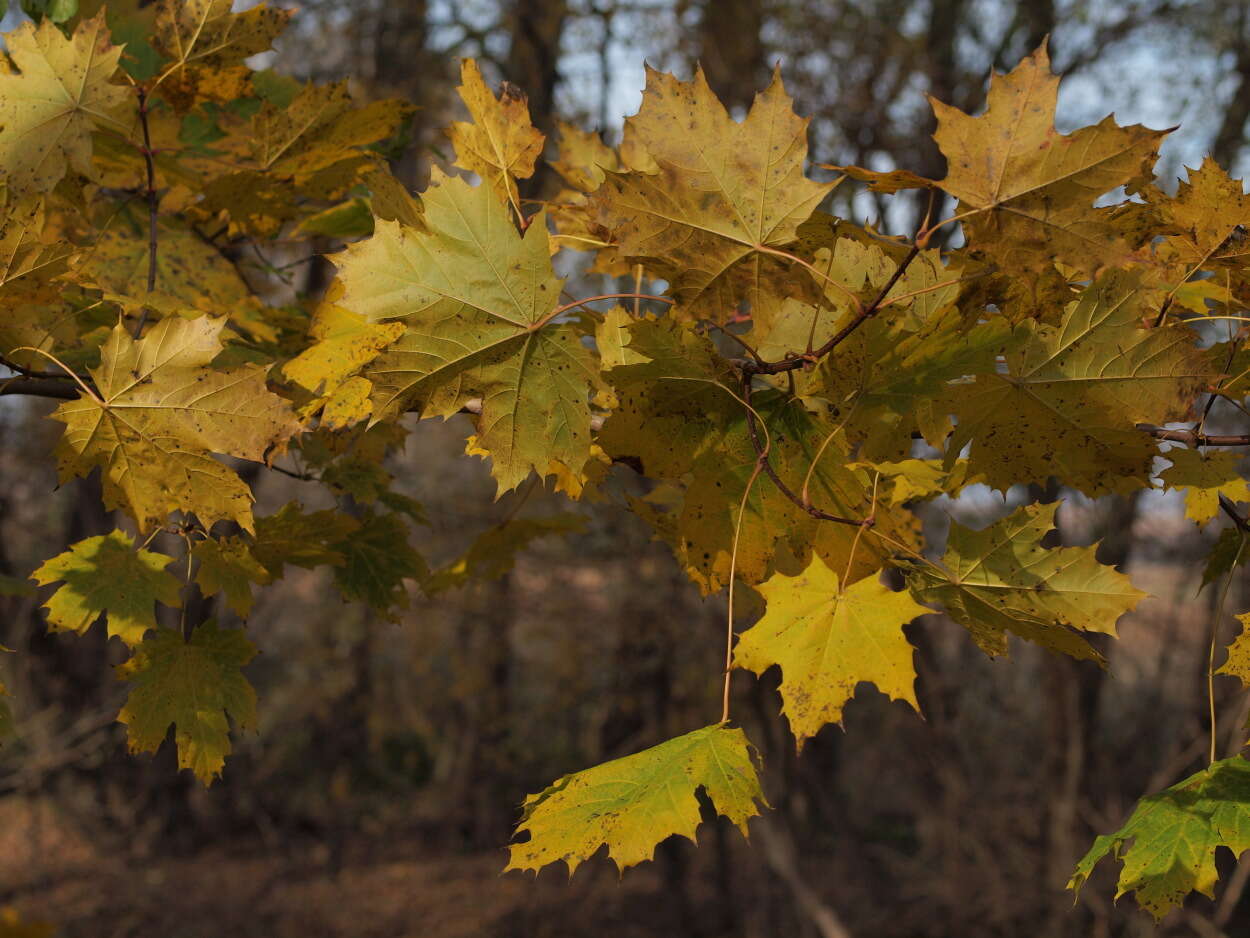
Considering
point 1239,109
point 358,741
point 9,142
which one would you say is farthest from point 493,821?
point 9,142

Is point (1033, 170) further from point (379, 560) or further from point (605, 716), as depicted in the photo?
point (605, 716)

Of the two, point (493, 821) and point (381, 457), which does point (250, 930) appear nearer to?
point (493, 821)

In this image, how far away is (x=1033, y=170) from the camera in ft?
2.89

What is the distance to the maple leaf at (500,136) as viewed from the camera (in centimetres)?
127

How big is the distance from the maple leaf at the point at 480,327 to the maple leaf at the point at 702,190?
122mm

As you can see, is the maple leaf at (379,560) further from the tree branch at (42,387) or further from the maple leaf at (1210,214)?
the maple leaf at (1210,214)

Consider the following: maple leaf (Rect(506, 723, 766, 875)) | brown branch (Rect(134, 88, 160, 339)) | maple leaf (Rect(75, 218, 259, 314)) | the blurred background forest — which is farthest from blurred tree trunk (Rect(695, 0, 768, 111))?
maple leaf (Rect(506, 723, 766, 875))

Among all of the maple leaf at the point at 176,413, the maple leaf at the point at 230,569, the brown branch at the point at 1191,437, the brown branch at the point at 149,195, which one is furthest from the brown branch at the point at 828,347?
the brown branch at the point at 149,195

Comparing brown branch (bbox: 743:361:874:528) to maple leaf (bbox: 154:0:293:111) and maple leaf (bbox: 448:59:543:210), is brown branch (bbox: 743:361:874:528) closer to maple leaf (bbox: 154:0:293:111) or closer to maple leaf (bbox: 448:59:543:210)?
maple leaf (bbox: 448:59:543:210)

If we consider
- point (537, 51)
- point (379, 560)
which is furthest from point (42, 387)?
point (537, 51)

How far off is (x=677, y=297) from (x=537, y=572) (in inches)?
251

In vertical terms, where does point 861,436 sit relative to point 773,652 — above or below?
above

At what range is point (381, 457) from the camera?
1636mm

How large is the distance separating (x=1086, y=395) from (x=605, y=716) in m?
6.99
